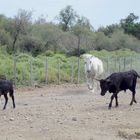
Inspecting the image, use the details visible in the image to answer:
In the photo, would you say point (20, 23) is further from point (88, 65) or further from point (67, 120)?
point (67, 120)

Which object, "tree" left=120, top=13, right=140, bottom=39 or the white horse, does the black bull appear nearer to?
the white horse

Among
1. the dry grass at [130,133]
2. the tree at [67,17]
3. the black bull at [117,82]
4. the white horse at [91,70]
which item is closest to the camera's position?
the dry grass at [130,133]

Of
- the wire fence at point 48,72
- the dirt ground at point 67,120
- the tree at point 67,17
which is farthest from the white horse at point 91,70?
the tree at point 67,17

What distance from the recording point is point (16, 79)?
1102 inches

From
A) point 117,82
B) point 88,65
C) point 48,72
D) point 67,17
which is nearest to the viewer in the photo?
point 117,82

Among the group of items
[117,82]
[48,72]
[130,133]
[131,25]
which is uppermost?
[131,25]

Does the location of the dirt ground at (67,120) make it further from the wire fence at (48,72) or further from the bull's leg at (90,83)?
the wire fence at (48,72)

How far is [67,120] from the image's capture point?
14.2m

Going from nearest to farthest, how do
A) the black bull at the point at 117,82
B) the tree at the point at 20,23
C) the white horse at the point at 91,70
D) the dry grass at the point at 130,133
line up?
the dry grass at the point at 130,133 < the black bull at the point at 117,82 < the white horse at the point at 91,70 < the tree at the point at 20,23

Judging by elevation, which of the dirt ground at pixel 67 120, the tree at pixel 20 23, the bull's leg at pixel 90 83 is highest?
the tree at pixel 20 23

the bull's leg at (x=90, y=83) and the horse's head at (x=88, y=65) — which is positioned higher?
the horse's head at (x=88, y=65)

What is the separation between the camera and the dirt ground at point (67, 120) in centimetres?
1209

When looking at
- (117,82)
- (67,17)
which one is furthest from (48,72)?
(67,17)

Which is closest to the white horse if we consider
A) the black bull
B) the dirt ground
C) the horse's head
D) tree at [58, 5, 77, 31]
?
the horse's head
